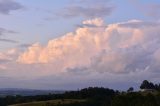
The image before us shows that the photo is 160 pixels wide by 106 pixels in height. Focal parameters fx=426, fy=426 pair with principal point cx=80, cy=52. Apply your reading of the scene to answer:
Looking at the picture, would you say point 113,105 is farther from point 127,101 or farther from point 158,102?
point 158,102

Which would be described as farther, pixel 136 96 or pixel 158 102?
pixel 136 96

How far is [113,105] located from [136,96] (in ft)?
41.7

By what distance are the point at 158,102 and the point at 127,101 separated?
14.5 meters

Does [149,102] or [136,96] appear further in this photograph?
[136,96]

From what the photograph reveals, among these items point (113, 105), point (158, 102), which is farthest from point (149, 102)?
point (113, 105)

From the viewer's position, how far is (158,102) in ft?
573

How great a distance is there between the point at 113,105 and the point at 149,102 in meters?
16.2

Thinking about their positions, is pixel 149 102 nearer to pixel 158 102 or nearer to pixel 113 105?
pixel 158 102

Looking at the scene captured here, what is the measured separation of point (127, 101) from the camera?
183 meters

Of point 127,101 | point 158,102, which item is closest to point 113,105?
point 127,101

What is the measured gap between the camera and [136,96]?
18738cm

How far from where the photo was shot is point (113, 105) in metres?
181

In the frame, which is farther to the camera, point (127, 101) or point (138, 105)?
point (127, 101)

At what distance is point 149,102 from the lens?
173 meters
